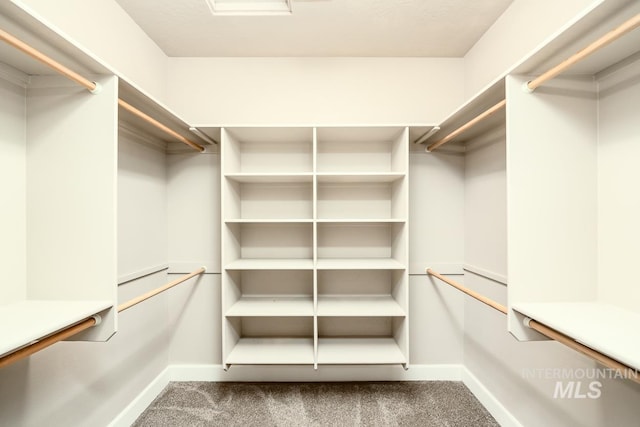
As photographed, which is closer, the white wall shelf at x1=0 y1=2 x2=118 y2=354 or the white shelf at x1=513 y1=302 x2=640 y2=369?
the white shelf at x1=513 y1=302 x2=640 y2=369

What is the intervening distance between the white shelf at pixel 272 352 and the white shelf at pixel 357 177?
1256mm

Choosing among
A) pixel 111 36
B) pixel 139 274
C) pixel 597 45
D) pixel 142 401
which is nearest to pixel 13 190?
pixel 139 274

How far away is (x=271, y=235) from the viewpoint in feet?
7.16

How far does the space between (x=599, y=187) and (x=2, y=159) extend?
2422mm

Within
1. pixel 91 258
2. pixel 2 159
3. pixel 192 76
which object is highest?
pixel 192 76

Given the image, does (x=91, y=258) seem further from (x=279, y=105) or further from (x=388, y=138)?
(x=388, y=138)

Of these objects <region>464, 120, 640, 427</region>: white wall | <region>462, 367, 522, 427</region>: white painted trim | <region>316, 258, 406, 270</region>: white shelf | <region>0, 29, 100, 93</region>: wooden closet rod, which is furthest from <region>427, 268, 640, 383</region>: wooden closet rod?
<region>0, 29, 100, 93</region>: wooden closet rod

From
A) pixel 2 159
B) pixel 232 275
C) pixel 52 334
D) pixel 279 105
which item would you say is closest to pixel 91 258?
pixel 52 334

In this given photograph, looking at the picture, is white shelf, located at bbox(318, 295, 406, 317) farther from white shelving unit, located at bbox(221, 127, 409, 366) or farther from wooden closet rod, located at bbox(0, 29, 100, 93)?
wooden closet rod, located at bbox(0, 29, 100, 93)

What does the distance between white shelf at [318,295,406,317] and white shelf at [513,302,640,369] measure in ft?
2.91

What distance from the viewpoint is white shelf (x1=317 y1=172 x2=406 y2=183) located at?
1.83 metres

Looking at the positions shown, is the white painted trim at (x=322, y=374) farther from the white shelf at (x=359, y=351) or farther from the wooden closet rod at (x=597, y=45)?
the wooden closet rod at (x=597, y=45)

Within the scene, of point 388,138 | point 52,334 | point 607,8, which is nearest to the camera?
point 607,8

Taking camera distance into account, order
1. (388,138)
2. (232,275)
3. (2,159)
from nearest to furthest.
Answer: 1. (2,159)
2. (232,275)
3. (388,138)
